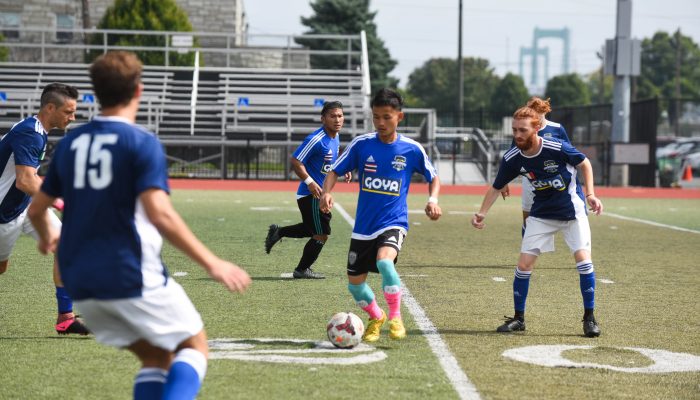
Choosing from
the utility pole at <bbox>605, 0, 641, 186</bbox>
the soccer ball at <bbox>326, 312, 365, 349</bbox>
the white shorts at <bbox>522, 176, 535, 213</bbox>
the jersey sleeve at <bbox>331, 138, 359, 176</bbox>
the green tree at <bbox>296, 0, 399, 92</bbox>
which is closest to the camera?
the soccer ball at <bbox>326, 312, 365, 349</bbox>

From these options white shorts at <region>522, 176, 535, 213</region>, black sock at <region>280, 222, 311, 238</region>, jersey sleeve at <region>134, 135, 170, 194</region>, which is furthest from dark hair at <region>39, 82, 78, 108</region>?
white shorts at <region>522, 176, 535, 213</region>

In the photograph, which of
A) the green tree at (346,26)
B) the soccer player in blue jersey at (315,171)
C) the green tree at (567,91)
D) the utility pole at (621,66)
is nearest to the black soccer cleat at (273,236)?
the soccer player in blue jersey at (315,171)

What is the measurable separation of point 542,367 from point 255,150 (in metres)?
30.0

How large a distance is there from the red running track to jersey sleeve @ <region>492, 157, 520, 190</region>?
70.5 ft

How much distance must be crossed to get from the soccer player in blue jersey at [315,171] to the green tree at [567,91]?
102672 millimetres

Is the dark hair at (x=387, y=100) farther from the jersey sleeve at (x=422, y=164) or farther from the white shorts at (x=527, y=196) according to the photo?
the white shorts at (x=527, y=196)

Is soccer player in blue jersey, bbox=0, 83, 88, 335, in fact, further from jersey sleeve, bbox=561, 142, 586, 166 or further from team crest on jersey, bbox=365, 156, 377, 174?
jersey sleeve, bbox=561, 142, 586, 166

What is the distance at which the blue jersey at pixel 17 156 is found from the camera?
7328 millimetres

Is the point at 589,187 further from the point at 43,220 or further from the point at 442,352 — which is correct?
the point at 43,220

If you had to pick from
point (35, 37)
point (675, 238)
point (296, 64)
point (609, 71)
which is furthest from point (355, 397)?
point (35, 37)

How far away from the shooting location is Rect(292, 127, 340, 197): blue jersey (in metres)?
10.9

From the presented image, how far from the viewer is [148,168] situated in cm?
410

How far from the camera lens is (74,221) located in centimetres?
421

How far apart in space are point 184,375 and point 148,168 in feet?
2.73
